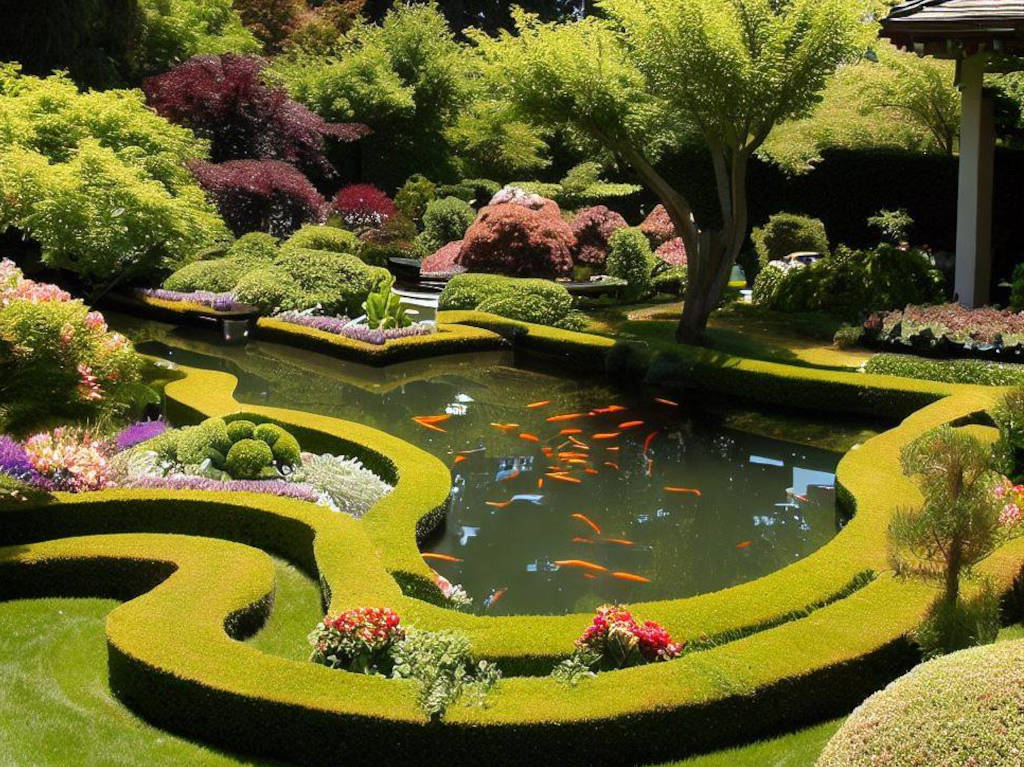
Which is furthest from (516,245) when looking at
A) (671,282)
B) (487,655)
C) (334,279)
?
(487,655)

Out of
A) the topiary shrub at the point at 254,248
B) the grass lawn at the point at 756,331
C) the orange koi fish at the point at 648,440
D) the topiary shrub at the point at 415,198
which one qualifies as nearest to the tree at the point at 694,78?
the grass lawn at the point at 756,331

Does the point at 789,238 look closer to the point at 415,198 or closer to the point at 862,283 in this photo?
the point at 862,283

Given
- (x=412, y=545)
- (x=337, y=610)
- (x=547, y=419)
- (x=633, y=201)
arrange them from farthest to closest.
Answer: (x=633, y=201), (x=547, y=419), (x=412, y=545), (x=337, y=610)

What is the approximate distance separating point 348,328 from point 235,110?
10.0 metres

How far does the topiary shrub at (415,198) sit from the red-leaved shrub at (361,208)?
0.33m

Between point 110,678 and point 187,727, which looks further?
point 110,678

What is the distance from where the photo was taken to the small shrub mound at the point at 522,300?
18516 mm

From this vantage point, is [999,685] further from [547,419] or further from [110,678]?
[547,419]

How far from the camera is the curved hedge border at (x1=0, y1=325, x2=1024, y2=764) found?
616 centimetres

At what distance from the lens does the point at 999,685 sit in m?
3.60

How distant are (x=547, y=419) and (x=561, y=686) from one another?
24.8 feet

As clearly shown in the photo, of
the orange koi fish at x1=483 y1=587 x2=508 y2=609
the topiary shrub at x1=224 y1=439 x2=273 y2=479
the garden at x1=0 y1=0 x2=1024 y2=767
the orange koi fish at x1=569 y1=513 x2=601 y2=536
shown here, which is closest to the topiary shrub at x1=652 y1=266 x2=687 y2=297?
the garden at x1=0 y1=0 x2=1024 y2=767

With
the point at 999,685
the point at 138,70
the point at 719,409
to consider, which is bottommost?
the point at 719,409

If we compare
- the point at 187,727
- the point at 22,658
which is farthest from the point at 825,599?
the point at 22,658
